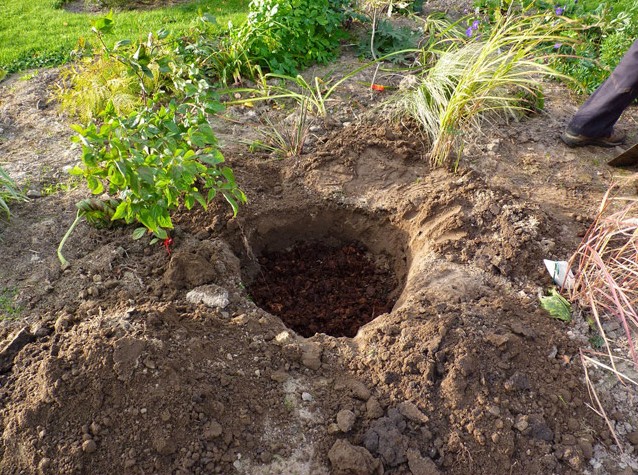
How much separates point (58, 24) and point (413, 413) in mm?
5910

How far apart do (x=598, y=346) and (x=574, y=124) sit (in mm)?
1887

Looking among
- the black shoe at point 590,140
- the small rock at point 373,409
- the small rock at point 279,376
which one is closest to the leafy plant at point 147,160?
the small rock at point 279,376

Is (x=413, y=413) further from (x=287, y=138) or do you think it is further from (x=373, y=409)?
(x=287, y=138)

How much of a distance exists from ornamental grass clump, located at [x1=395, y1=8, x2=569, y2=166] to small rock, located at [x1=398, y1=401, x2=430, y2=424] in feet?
5.94

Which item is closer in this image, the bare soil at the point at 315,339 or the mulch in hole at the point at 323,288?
the bare soil at the point at 315,339

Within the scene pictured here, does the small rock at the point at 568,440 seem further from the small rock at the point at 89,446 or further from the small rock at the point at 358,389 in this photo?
the small rock at the point at 89,446

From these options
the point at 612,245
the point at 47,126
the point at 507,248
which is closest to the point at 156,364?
the point at 507,248

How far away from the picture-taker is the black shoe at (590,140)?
11.9 ft

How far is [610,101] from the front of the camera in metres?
3.44

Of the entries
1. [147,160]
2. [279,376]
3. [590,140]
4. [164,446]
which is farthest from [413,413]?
[590,140]

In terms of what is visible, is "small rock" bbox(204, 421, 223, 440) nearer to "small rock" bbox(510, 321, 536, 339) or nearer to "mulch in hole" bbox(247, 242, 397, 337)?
"mulch in hole" bbox(247, 242, 397, 337)

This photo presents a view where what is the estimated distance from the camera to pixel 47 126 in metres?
3.88

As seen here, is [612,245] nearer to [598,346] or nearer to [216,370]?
[598,346]

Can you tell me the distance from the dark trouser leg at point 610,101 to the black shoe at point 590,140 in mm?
29
